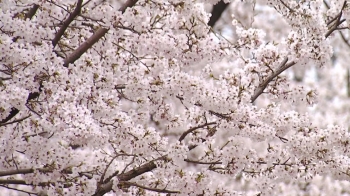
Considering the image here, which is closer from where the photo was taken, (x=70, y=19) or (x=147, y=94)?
(x=70, y=19)

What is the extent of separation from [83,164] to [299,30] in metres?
2.34

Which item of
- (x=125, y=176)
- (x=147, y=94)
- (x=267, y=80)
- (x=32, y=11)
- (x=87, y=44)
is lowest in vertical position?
(x=125, y=176)

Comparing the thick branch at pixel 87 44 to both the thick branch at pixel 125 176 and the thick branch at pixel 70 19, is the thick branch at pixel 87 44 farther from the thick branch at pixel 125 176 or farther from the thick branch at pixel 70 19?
the thick branch at pixel 125 176

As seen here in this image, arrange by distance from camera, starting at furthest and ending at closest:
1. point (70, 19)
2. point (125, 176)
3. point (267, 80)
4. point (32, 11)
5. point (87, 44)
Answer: point (267, 80), point (125, 176), point (32, 11), point (87, 44), point (70, 19)

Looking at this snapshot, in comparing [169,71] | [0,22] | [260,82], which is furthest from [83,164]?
[260,82]

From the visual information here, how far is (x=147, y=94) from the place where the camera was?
16.3 feet

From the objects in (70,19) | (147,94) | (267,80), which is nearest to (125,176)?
(147,94)

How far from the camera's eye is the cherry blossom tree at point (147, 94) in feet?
14.3

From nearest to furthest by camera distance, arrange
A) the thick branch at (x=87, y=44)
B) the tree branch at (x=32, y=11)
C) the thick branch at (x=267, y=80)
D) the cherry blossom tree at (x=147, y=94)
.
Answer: the cherry blossom tree at (x=147, y=94)
the thick branch at (x=87, y=44)
the tree branch at (x=32, y=11)
the thick branch at (x=267, y=80)

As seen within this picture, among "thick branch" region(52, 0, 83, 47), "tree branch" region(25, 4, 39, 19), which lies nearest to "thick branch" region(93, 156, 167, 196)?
"thick branch" region(52, 0, 83, 47)

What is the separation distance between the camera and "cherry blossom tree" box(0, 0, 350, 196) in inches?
172

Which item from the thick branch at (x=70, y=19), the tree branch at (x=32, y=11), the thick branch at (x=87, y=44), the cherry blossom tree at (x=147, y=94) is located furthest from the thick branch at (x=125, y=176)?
the tree branch at (x=32, y=11)

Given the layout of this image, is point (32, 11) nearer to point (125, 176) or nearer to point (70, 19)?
point (70, 19)

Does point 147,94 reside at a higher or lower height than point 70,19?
lower
